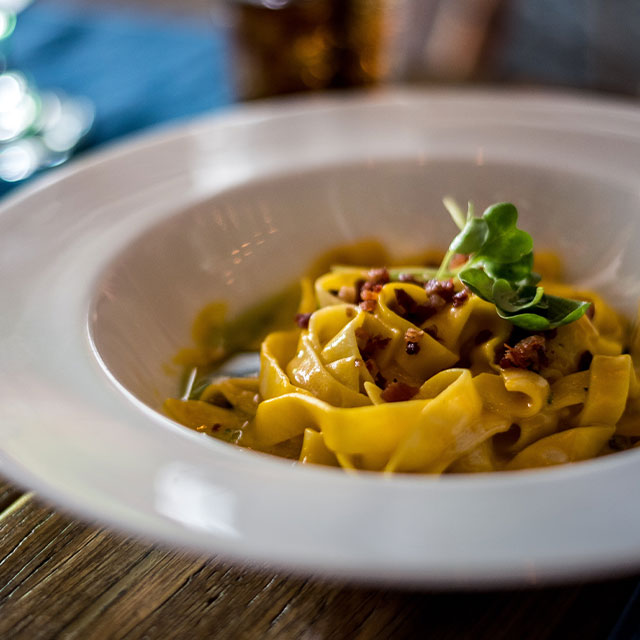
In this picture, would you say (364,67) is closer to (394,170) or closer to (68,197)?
(394,170)

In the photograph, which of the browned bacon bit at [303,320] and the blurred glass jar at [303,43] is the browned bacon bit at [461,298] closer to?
the browned bacon bit at [303,320]

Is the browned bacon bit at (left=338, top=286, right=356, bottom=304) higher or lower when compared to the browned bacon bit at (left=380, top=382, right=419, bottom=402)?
lower

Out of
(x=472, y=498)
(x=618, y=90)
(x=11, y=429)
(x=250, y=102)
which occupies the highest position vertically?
(x=11, y=429)

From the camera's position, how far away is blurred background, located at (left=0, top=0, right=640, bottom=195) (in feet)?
10.6

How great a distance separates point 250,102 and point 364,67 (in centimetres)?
51

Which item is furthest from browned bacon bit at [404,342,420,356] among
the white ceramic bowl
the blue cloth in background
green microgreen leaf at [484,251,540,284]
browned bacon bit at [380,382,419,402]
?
the blue cloth in background

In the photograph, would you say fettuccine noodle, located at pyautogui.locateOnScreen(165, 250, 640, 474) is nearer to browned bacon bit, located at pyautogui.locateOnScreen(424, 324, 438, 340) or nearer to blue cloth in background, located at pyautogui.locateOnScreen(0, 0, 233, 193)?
browned bacon bit, located at pyautogui.locateOnScreen(424, 324, 438, 340)

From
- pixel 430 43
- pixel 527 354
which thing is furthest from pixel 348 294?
pixel 430 43

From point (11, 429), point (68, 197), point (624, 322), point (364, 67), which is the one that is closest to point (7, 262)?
point (68, 197)

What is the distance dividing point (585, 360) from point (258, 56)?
2.00 m

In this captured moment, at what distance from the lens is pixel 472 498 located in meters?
1.20

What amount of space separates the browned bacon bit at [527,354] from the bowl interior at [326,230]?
0.52 metres

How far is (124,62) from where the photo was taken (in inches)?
170

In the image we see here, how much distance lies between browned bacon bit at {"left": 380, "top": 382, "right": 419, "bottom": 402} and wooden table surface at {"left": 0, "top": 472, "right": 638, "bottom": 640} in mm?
459
